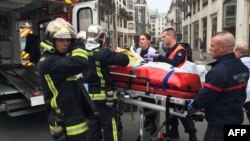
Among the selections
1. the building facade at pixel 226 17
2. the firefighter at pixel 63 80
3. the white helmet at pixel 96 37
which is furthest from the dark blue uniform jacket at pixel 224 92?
the building facade at pixel 226 17

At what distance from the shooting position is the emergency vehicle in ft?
18.7

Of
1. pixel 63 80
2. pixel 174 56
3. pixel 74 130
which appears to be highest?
pixel 174 56

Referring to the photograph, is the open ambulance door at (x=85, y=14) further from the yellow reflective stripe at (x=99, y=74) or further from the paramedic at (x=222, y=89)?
the paramedic at (x=222, y=89)

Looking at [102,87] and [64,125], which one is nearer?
[64,125]

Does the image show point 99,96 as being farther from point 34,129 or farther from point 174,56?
point 34,129

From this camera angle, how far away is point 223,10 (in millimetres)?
22609

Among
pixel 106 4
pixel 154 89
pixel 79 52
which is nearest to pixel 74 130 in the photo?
pixel 79 52

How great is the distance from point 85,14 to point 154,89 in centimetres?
343

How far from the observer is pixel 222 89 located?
2730 millimetres

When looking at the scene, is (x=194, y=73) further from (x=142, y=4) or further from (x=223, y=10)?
(x=142, y=4)

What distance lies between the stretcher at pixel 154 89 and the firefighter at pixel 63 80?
35.4 inches

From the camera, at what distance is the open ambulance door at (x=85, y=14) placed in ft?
20.1

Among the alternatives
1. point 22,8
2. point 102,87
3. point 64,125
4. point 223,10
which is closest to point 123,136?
point 102,87

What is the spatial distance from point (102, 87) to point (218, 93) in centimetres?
154
